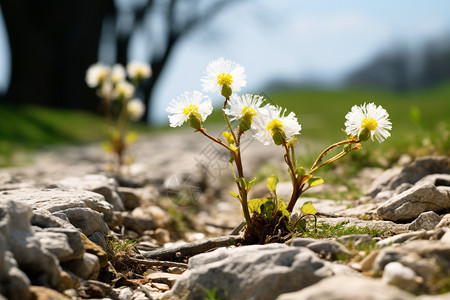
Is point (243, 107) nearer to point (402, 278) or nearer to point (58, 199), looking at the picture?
point (402, 278)

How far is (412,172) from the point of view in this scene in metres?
4.09

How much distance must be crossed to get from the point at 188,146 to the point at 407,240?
6.95 metres

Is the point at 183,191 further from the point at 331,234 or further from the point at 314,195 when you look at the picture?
the point at 331,234

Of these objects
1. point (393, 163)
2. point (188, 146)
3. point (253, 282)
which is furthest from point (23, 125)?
point (253, 282)

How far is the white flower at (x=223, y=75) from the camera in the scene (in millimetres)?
2775

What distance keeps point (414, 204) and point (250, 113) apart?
1.24 metres

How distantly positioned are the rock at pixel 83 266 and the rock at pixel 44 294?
331mm

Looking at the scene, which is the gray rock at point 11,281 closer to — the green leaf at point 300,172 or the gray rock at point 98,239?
the gray rock at point 98,239

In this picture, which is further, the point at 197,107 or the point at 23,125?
the point at 23,125

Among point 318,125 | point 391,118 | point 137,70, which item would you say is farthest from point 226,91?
point 391,118

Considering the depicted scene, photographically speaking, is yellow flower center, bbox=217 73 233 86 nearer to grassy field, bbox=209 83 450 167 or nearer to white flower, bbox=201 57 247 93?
white flower, bbox=201 57 247 93

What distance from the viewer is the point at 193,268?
248cm

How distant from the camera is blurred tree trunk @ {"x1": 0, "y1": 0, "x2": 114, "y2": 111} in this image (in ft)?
49.0

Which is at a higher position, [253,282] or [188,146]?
[188,146]
